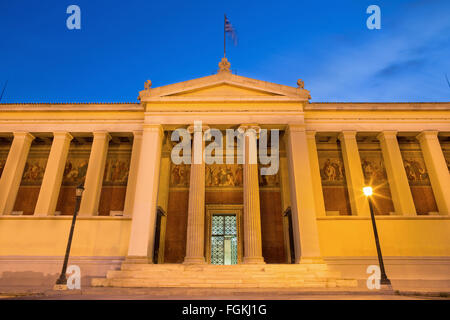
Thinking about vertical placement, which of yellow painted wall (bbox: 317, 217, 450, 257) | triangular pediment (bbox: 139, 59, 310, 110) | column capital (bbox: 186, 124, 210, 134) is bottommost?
yellow painted wall (bbox: 317, 217, 450, 257)

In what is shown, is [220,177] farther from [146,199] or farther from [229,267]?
[229,267]

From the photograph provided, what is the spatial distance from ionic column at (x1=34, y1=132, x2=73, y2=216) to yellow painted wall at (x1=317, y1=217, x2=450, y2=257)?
48.5 ft

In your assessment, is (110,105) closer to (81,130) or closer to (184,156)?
(81,130)

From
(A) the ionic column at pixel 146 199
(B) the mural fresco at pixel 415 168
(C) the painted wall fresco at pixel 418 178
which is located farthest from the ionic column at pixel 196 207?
(B) the mural fresco at pixel 415 168

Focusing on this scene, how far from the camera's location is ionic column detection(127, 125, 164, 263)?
14.1 m

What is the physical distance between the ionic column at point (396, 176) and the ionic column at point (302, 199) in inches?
188

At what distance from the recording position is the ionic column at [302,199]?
14047 millimetres

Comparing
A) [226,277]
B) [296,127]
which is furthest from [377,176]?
[226,277]

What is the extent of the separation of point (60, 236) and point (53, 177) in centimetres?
347

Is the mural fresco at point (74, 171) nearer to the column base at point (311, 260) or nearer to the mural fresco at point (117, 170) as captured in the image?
the mural fresco at point (117, 170)

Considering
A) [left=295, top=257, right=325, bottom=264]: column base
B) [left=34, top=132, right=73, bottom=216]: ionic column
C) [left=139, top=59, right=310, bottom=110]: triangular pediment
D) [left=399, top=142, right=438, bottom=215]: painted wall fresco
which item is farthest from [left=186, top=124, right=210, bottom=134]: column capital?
[left=399, top=142, right=438, bottom=215]: painted wall fresco

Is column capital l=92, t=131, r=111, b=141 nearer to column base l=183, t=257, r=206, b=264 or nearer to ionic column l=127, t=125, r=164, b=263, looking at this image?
ionic column l=127, t=125, r=164, b=263
